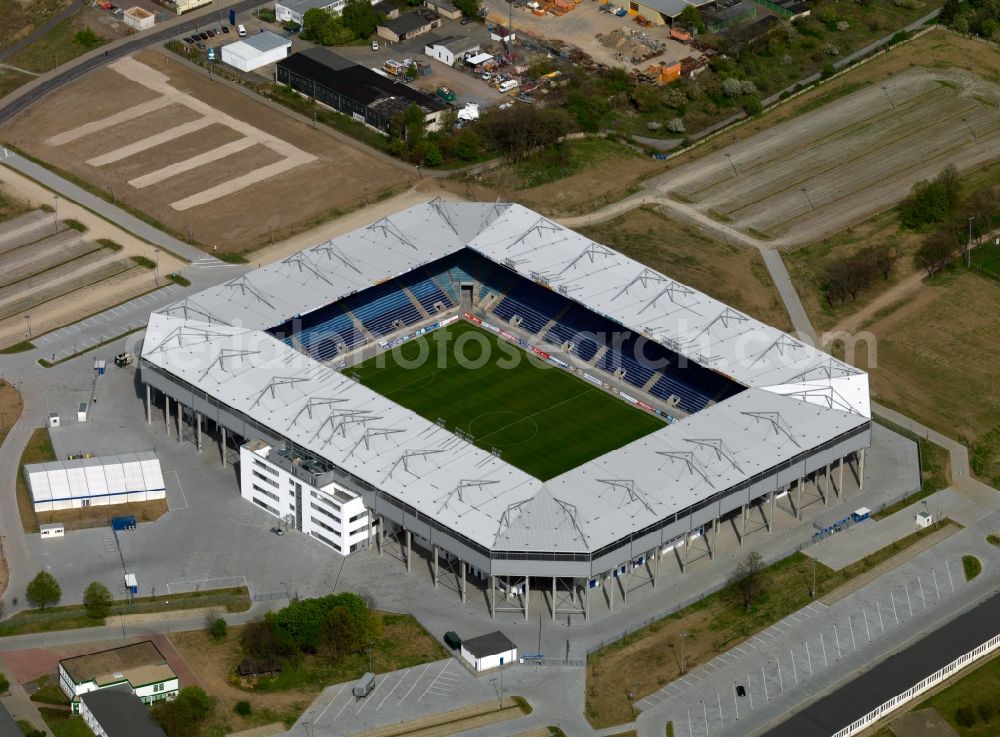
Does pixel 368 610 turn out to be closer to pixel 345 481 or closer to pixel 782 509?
pixel 345 481

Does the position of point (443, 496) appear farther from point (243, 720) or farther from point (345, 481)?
point (243, 720)

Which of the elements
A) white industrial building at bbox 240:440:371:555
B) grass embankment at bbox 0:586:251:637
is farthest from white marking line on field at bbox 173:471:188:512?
grass embankment at bbox 0:586:251:637

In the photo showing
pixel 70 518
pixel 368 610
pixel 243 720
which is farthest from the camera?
pixel 70 518

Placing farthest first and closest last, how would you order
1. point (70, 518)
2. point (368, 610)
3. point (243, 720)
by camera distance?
point (70, 518) → point (368, 610) → point (243, 720)

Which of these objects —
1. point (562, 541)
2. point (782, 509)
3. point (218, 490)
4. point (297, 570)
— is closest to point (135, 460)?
point (218, 490)

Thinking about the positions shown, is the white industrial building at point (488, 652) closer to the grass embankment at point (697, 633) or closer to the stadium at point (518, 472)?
the stadium at point (518, 472)

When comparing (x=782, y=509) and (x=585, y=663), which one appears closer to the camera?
(x=585, y=663)

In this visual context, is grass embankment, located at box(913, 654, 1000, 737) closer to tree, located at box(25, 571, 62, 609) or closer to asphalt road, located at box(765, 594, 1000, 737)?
asphalt road, located at box(765, 594, 1000, 737)
